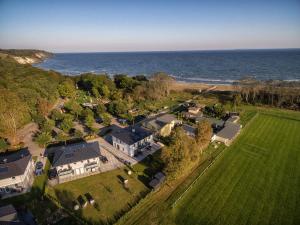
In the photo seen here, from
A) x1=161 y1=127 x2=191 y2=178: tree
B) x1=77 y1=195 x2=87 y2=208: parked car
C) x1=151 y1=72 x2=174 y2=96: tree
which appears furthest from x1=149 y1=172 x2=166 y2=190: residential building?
x1=151 y1=72 x2=174 y2=96: tree

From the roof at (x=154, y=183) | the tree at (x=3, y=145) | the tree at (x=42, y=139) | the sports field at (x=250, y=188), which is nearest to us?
the sports field at (x=250, y=188)

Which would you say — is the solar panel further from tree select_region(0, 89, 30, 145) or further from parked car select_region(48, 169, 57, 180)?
tree select_region(0, 89, 30, 145)

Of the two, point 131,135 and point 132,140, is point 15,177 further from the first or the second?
point 131,135

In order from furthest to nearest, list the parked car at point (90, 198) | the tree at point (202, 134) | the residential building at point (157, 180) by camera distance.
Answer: the tree at point (202, 134), the residential building at point (157, 180), the parked car at point (90, 198)

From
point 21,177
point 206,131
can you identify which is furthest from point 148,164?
point 21,177

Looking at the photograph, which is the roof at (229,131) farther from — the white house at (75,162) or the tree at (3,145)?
the tree at (3,145)

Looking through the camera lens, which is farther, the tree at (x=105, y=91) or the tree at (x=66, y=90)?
the tree at (x=105, y=91)

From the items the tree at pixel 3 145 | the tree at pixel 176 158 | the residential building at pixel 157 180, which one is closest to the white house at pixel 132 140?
the residential building at pixel 157 180

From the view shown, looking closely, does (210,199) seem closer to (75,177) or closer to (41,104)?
(75,177)
